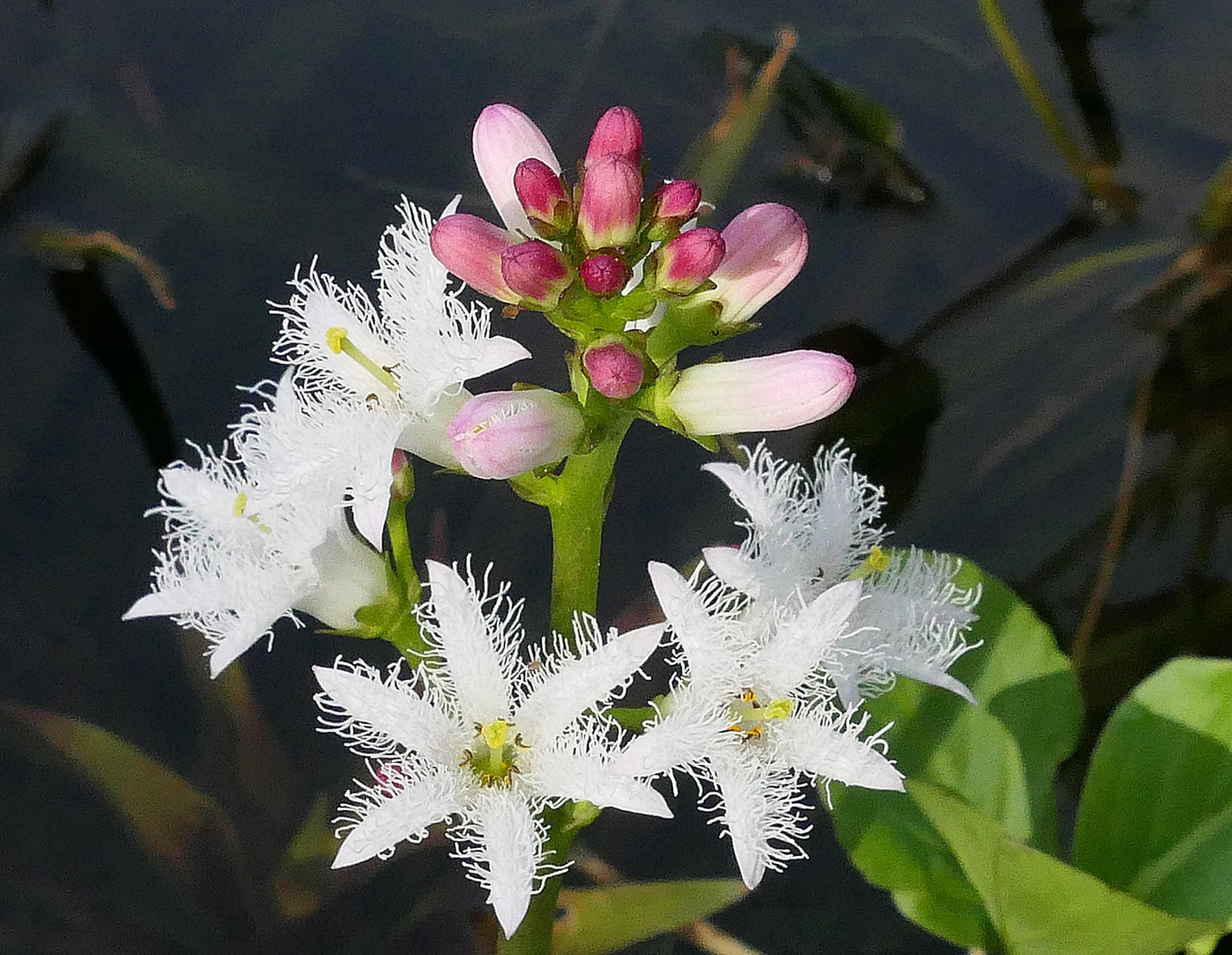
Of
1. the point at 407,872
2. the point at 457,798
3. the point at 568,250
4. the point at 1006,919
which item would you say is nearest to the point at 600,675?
the point at 457,798

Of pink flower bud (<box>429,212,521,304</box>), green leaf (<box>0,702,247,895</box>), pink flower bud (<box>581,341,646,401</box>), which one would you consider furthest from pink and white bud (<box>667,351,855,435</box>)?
green leaf (<box>0,702,247,895</box>)

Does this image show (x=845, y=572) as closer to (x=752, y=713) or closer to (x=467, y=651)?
(x=752, y=713)

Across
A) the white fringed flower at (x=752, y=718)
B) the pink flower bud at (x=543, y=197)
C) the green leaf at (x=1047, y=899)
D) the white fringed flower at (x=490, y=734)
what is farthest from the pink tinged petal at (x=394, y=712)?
the green leaf at (x=1047, y=899)

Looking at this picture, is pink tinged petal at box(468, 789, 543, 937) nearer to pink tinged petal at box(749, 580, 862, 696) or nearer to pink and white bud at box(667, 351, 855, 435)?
pink tinged petal at box(749, 580, 862, 696)

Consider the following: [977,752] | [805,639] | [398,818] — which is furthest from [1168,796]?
[398,818]

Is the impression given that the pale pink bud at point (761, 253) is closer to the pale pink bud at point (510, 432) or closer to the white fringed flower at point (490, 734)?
the pale pink bud at point (510, 432)
